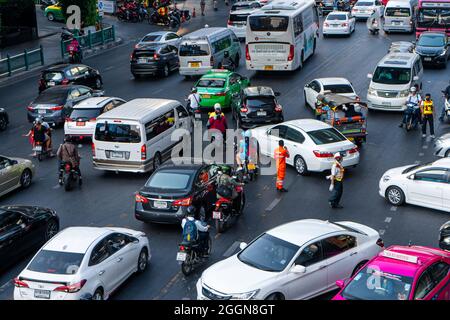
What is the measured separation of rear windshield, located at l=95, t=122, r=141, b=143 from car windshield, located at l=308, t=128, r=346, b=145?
17.0 feet

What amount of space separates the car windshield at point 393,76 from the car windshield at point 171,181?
47.2 feet

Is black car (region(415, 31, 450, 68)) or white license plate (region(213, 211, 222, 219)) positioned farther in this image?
black car (region(415, 31, 450, 68))

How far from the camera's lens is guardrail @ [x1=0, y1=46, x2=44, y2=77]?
38.2 metres

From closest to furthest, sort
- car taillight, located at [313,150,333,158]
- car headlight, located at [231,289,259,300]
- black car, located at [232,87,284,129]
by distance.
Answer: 1. car headlight, located at [231,289,259,300]
2. car taillight, located at [313,150,333,158]
3. black car, located at [232,87,284,129]

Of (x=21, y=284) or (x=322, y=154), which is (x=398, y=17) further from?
(x=21, y=284)

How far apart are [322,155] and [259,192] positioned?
88.9 inches

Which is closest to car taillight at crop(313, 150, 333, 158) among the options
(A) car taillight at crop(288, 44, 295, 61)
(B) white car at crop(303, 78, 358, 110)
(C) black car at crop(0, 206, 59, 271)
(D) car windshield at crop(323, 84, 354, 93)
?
(B) white car at crop(303, 78, 358, 110)

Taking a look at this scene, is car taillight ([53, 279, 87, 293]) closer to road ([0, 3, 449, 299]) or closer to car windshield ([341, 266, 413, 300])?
road ([0, 3, 449, 299])

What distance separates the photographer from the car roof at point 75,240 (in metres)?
14.5

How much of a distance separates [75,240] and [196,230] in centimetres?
263

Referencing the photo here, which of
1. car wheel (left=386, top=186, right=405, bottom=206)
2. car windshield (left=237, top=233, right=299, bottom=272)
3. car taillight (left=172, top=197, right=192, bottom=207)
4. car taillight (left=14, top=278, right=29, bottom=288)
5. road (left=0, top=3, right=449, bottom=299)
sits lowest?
road (left=0, top=3, right=449, bottom=299)

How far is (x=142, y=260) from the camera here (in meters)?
16.3

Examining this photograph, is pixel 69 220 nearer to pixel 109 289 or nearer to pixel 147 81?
pixel 109 289

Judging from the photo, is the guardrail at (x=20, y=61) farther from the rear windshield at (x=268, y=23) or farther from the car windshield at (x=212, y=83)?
the car windshield at (x=212, y=83)
